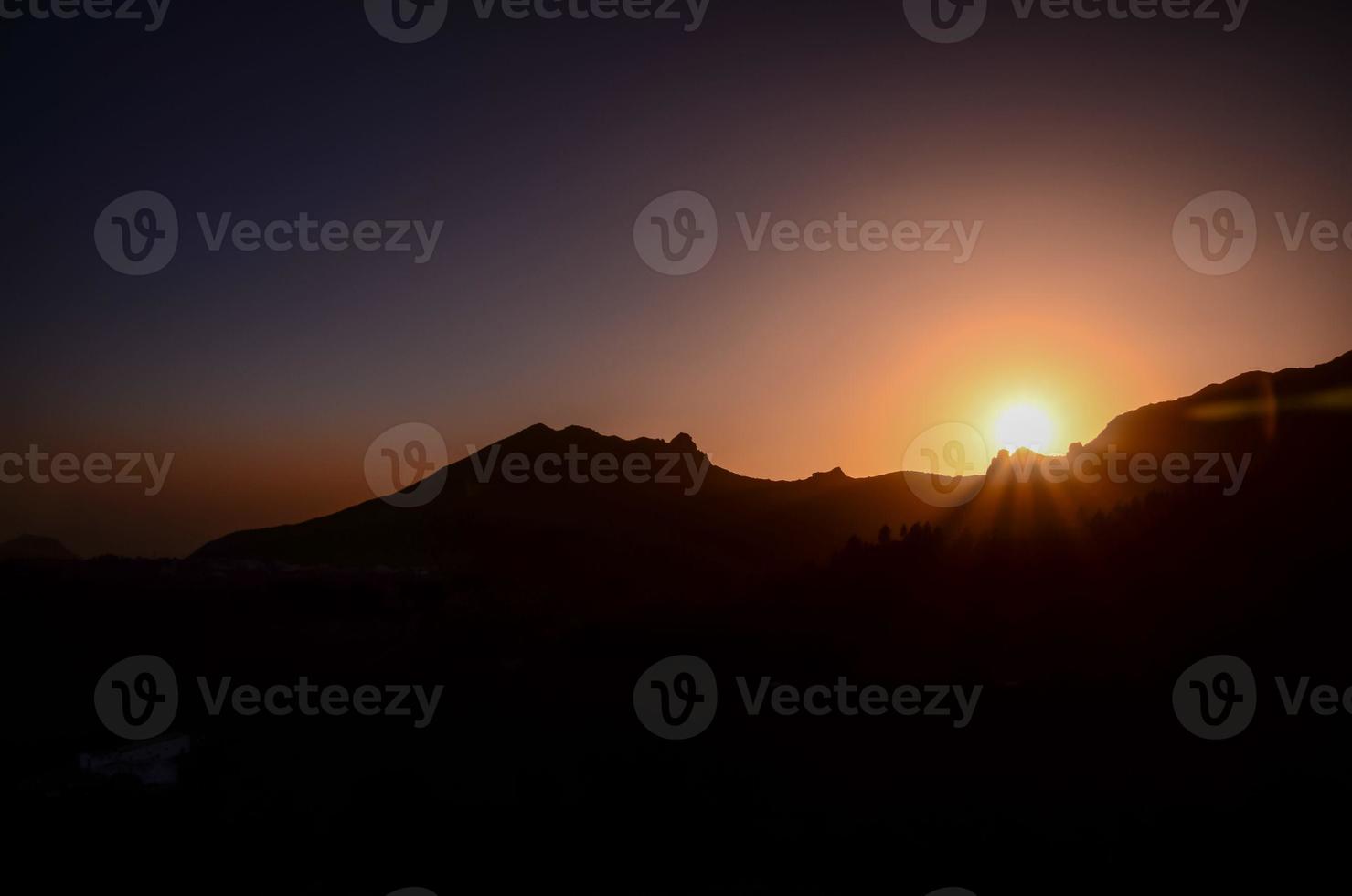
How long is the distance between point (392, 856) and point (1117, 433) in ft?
166

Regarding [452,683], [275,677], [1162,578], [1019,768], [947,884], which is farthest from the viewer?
[275,677]

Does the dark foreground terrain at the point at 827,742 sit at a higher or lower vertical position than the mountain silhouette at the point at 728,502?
lower

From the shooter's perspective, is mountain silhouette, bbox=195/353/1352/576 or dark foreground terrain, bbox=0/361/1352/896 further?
mountain silhouette, bbox=195/353/1352/576

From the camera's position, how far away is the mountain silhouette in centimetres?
3809

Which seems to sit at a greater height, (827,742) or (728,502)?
(728,502)

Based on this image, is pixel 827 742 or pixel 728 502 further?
pixel 728 502

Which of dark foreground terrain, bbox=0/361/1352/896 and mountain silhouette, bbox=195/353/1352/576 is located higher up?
mountain silhouette, bbox=195/353/1352/576

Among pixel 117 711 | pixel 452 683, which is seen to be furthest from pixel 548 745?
pixel 117 711

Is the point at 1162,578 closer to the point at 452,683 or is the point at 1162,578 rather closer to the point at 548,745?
the point at 548,745

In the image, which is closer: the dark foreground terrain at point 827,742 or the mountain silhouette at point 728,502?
the dark foreground terrain at point 827,742

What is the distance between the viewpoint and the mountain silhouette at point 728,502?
125 feet

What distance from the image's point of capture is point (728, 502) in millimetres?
93562

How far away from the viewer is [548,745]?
27641mm

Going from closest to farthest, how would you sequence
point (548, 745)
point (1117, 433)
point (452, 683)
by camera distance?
1. point (548, 745)
2. point (452, 683)
3. point (1117, 433)
